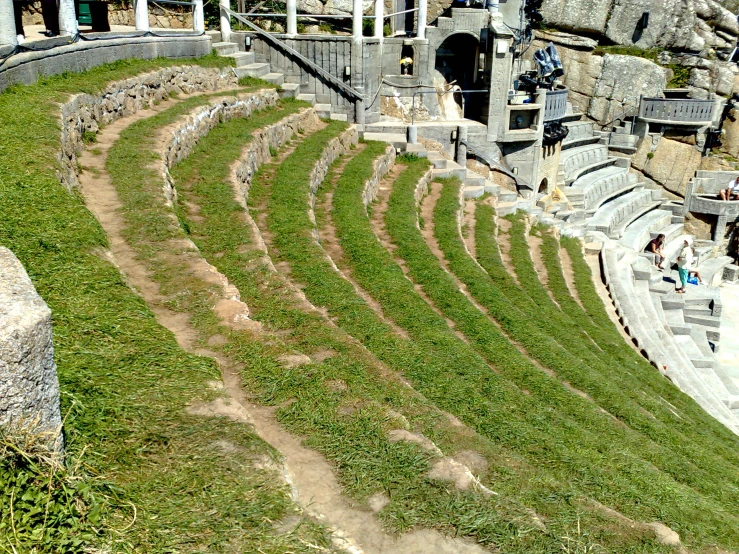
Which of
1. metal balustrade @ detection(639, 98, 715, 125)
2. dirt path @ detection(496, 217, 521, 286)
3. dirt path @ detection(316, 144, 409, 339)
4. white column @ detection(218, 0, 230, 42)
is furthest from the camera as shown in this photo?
metal balustrade @ detection(639, 98, 715, 125)

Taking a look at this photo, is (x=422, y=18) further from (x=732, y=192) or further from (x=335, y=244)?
(x=732, y=192)

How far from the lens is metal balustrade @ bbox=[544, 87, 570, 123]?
24.9 meters

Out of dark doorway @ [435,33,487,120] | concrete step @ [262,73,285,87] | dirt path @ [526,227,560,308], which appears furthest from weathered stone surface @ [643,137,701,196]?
concrete step @ [262,73,285,87]

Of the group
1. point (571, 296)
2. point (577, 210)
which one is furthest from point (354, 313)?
point (577, 210)

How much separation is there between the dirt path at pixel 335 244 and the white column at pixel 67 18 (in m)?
5.48

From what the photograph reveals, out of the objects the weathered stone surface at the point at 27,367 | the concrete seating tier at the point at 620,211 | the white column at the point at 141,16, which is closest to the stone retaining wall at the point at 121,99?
the white column at the point at 141,16

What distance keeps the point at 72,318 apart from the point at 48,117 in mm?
4979

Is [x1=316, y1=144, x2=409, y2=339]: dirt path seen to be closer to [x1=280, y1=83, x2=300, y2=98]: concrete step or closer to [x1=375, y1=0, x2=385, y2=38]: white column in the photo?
[x1=280, y1=83, x2=300, y2=98]: concrete step

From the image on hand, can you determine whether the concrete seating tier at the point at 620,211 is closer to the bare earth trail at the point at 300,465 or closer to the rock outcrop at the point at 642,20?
the rock outcrop at the point at 642,20

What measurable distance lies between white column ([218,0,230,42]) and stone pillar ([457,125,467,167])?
7414mm

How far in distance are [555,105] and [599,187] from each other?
389 centimetres

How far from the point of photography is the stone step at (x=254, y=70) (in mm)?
18422

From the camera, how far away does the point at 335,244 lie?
12398 mm

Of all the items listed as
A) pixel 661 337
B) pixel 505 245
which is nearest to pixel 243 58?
pixel 505 245
